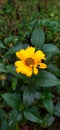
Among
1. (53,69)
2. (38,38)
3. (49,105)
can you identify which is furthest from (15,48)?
(49,105)

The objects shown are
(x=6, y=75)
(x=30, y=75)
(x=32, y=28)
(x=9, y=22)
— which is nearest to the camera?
(x=30, y=75)

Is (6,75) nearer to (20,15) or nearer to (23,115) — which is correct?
(23,115)

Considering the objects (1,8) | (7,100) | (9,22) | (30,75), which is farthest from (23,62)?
(1,8)

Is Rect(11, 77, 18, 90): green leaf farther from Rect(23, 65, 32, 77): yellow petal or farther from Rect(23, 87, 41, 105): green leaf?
Rect(23, 65, 32, 77): yellow petal

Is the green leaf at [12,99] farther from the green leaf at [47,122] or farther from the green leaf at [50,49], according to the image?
the green leaf at [50,49]

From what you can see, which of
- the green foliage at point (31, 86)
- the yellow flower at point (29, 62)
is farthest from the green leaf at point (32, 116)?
the yellow flower at point (29, 62)

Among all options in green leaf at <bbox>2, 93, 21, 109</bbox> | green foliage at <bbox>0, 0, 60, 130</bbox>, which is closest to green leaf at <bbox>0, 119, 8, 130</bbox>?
green foliage at <bbox>0, 0, 60, 130</bbox>

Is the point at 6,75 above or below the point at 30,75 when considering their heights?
below
